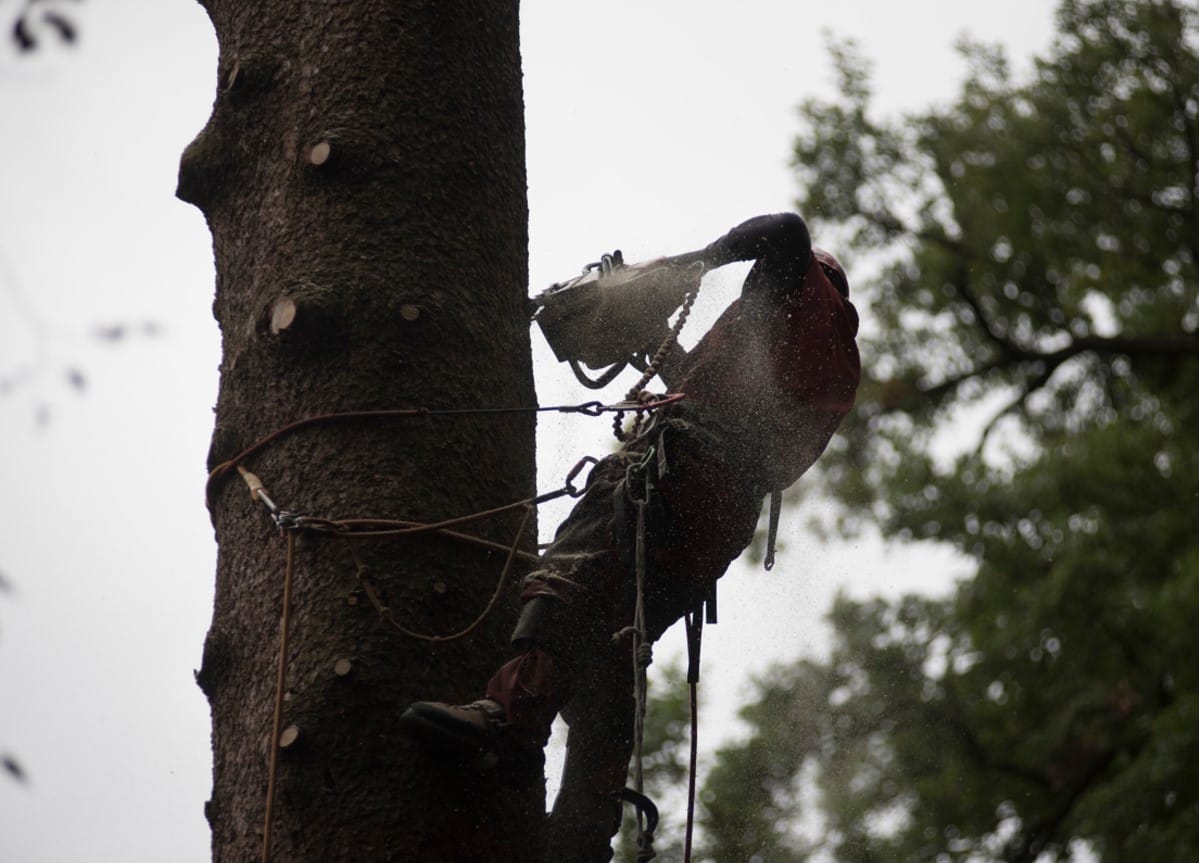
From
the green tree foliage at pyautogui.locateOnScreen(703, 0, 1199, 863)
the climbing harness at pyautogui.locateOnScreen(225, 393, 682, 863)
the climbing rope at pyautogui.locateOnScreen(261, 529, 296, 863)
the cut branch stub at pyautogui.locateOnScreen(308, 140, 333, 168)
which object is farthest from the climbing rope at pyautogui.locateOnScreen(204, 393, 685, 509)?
the green tree foliage at pyautogui.locateOnScreen(703, 0, 1199, 863)

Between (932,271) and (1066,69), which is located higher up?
(1066,69)

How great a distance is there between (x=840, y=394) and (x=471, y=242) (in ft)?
2.72

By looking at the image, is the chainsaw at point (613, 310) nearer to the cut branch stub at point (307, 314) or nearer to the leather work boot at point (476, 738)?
the cut branch stub at point (307, 314)

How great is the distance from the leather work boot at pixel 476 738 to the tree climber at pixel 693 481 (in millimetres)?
12

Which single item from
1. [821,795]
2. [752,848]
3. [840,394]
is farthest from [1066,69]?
[840,394]

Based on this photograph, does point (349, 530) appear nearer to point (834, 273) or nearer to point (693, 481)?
point (693, 481)

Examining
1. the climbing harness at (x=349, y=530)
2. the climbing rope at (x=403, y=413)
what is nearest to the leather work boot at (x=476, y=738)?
the climbing harness at (x=349, y=530)

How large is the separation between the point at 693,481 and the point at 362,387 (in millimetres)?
652

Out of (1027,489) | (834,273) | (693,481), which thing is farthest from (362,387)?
(1027,489)

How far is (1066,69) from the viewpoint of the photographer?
32.2 feet

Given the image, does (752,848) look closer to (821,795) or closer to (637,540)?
(821,795)

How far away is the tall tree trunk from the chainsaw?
0.75ft

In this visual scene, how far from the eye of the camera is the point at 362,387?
2.35m

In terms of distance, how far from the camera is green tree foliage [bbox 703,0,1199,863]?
7.78 metres
